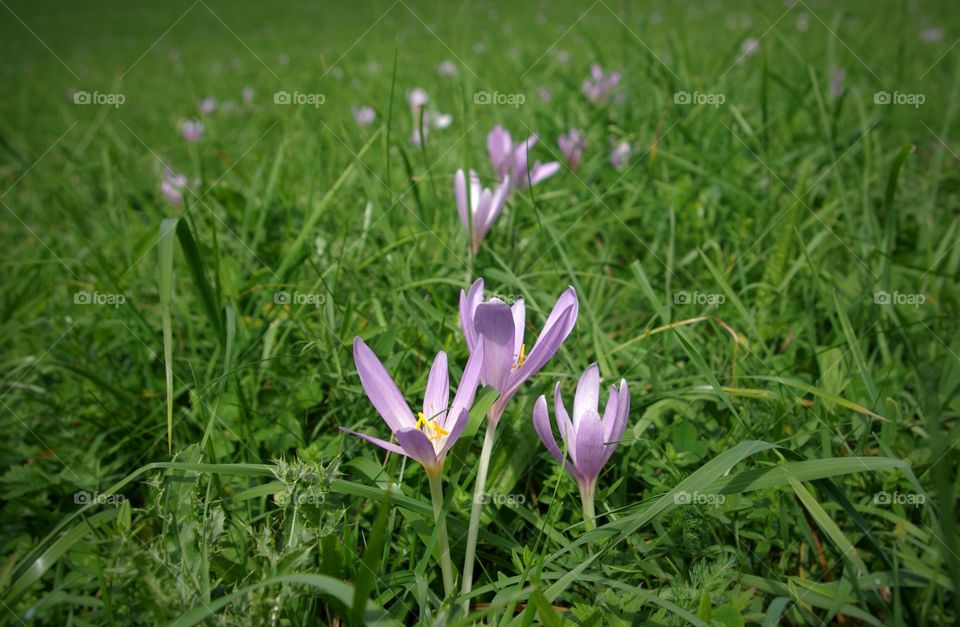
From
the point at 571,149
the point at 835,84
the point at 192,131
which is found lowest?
the point at 571,149

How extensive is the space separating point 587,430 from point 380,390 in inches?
14.2

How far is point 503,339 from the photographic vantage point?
1056 millimetres

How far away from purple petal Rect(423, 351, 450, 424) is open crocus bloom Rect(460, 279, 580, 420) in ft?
Answer: 0.21

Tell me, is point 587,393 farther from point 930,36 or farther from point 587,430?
point 930,36

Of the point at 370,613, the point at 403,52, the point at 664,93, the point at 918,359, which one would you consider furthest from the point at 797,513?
the point at 403,52

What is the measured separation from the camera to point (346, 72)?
518 centimetres

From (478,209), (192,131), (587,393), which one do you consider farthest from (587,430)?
(192,131)

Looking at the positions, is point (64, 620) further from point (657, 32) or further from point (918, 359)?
point (657, 32)

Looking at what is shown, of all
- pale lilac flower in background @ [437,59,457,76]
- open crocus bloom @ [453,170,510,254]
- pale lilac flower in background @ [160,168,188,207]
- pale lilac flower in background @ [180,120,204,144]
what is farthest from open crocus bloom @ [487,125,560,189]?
pale lilac flower in background @ [437,59,457,76]

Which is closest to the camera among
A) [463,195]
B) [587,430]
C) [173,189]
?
[587,430]

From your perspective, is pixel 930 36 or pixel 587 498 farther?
pixel 930 36

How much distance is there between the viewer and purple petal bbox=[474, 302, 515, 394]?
1.01 metres

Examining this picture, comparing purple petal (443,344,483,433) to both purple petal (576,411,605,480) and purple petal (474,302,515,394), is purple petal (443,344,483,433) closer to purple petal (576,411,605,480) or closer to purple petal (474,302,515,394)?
purple petal (474,302,515,394)

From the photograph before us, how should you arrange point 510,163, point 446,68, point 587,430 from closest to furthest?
point 587,430
point 510,163
point 446,68
